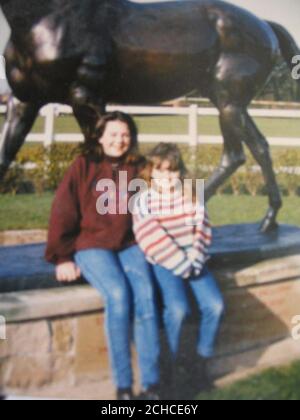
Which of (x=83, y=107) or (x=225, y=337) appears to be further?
(x=225, y=337)

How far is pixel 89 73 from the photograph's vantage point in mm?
1846

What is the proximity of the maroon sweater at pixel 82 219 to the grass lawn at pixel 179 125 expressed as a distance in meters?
0.36

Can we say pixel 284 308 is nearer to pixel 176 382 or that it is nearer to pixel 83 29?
pixel 176 382

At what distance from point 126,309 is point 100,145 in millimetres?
620

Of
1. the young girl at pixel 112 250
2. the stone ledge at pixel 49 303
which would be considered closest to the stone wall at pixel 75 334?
the stone ledge at pixel 49 303

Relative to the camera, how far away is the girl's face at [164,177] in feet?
5.98

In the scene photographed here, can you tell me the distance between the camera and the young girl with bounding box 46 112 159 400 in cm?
169

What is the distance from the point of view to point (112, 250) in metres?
1.79

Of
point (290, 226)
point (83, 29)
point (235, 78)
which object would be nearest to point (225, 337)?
point (290, 226)

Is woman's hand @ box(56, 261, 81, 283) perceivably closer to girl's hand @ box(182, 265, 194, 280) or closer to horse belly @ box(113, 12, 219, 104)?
girl's hand @ box(182, 265, 194, 280)

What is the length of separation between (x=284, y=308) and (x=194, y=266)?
0.64 meters

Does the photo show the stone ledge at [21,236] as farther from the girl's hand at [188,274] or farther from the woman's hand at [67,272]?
the girl's hand at [188,274]

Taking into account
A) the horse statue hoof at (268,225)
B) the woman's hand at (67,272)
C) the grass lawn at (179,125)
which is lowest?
the horse statue hoof at (268,225)

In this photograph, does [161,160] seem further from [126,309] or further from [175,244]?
[126,309]
